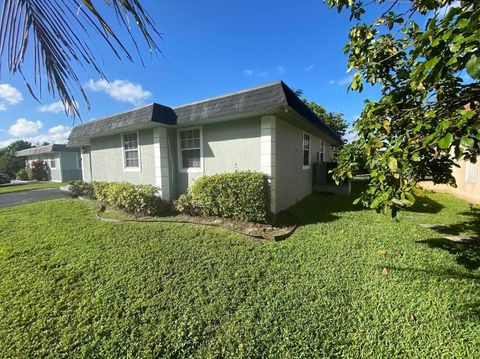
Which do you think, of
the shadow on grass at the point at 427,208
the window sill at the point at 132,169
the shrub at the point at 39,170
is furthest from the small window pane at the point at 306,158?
the shrub at the point at 39,170

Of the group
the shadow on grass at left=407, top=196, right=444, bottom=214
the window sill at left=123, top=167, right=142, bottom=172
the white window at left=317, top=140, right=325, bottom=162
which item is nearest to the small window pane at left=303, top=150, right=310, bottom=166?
the white window at left=317, top=140, right=325, bottom=162

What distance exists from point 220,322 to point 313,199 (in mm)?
7741

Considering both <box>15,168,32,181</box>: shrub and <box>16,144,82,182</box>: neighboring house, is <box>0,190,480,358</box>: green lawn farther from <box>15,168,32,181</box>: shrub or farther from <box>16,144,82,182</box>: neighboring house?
<box>15,168,32,181</box>: shrub

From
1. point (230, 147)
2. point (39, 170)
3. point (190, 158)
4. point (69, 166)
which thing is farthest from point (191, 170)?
point (39, 170)

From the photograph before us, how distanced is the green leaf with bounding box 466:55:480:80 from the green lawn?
2.64 meters

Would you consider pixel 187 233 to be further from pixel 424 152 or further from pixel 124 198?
pixel 424 152

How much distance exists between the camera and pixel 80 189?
413 inches

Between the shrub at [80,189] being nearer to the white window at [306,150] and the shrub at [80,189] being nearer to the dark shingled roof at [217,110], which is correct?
the dark shingled roof at [217,110]

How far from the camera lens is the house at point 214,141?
6.02 meters

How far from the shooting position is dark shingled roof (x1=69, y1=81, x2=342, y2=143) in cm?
551

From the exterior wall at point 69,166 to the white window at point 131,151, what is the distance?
17025 millimetres

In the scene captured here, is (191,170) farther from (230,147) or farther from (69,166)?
(69,166)

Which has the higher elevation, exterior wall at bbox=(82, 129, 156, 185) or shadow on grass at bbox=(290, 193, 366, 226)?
exterior wall at bbox=(82, 129, 156, 185)

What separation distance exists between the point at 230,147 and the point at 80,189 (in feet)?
27.8
